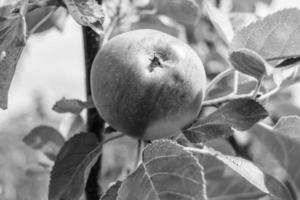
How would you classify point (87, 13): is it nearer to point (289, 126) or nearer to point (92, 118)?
point (92, 118)

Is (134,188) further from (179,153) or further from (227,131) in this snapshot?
(227,131)

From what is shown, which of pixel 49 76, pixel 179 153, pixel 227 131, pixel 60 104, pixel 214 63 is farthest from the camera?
pixel 49 76

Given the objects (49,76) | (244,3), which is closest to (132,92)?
(244,3)

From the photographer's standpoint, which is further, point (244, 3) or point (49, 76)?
point (49, 76)

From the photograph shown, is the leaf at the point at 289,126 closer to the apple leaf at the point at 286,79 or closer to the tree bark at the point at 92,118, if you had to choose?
the apple leaf at the point at 286,79

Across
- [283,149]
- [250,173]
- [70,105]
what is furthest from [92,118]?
[283,149]

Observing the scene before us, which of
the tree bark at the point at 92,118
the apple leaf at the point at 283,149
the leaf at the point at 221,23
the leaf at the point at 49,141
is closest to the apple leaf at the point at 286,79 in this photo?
the leaf at the point at 221,23

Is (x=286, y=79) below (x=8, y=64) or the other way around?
below
